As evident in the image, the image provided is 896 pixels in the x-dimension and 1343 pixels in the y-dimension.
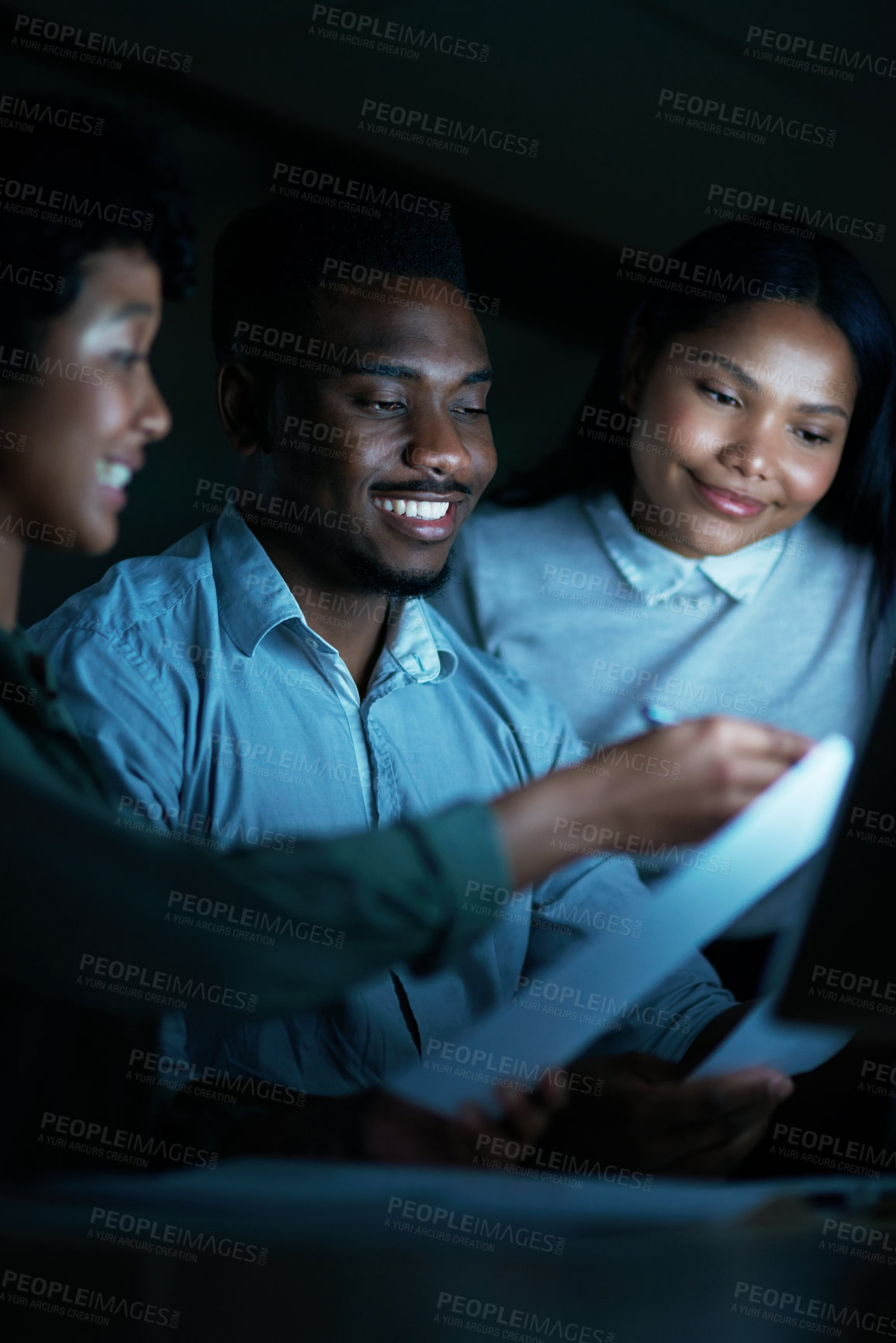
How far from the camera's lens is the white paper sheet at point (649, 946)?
1.22 metres

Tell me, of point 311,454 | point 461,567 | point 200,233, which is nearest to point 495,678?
point 461,567

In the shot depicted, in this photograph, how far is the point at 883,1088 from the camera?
4.50 ft

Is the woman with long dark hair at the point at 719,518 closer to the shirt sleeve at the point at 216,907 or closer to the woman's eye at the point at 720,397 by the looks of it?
the woman's eye at the point at 720,397

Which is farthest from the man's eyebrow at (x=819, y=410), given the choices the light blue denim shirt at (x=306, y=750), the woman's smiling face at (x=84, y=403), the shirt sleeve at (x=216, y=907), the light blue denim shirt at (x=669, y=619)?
the woman's smiling face at (x=84, y=403)

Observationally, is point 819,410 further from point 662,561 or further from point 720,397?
point 662,561

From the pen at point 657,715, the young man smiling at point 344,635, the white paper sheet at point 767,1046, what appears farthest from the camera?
the pen at point 657,715

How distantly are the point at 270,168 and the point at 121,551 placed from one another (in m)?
0.49

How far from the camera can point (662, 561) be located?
1390 mm

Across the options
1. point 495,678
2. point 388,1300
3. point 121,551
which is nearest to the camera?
point 388,1300

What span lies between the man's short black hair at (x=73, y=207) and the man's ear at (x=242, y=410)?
0.34 ft

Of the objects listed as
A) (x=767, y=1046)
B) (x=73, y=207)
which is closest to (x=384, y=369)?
(x=73, y=207)

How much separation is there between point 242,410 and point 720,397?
0.57 meters

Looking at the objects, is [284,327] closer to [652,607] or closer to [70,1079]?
[652,607]

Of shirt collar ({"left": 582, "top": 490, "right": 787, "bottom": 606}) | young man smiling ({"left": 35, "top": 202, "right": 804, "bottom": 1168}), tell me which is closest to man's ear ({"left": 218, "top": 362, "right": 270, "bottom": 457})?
young man smiling ({"left": 35, "top": 202, "right": 804, "bottom": 1168})
